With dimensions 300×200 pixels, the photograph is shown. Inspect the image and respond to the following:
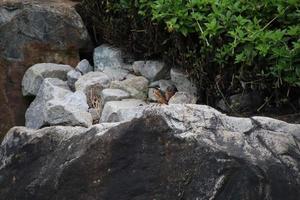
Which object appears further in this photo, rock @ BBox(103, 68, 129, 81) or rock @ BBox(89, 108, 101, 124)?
rock @ BBox(103, 68, 129, 81)

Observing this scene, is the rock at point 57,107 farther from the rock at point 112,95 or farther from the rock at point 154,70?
the rock at point 154,70

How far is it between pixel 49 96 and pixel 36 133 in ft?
3.49

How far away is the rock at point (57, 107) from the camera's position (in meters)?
4.08

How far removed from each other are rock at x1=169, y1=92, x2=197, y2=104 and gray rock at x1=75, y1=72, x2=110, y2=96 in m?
0.58

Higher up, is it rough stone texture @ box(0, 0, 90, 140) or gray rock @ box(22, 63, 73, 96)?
rough stone texture @ box(0, 0, 90, 140)

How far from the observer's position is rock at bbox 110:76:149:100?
4403mm

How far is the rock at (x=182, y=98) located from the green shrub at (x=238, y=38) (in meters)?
0.19

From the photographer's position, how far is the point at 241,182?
2900mm

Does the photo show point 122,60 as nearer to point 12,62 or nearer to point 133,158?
point 12,62

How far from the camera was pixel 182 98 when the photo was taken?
4.15m

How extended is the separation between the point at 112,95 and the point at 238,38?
103 cm

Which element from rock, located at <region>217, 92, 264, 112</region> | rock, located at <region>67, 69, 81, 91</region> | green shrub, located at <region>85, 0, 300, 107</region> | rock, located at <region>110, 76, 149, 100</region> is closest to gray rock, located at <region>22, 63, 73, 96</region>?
rock, located at <region>67, 69, 81, 91</region>

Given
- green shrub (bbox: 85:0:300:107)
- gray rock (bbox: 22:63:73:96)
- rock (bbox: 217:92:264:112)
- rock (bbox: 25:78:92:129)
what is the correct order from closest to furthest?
green shrub (bbox: 85:0:300:107), rock (bbox: 217:92:264:112), rock (bbox: 25:78:92:129), gray rock (bbox: 22:63:73:96)

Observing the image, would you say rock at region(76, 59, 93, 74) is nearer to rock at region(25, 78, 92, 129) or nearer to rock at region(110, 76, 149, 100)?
rock at region(25, 78, 92, 129)
